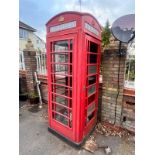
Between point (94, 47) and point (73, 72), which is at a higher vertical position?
point (94, 47)

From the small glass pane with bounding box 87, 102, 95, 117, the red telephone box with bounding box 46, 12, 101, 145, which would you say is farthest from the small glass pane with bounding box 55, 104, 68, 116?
the small glass pane with bounding box 87, 102, 95, 117

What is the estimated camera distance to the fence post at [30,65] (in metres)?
4.69

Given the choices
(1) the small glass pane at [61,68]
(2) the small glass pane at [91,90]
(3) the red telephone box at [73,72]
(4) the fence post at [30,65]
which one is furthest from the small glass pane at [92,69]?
(4) the fence post at [30,65]

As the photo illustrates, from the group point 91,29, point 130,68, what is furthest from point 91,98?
point 91,29

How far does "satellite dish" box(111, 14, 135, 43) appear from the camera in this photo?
2431 millimetres

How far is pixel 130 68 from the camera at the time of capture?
2.78 meters

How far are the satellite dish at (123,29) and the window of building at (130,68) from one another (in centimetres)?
24

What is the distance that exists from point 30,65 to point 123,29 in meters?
3.54

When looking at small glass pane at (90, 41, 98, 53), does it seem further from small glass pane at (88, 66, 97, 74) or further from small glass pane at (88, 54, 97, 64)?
small glass pane at (88, 66, 97, 74)

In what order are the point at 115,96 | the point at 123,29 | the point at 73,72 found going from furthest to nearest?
the point at 115,96 < the point at 123,29 < the point at 73,72

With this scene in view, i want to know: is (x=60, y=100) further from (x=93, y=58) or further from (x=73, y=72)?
(x=93, y=58)
